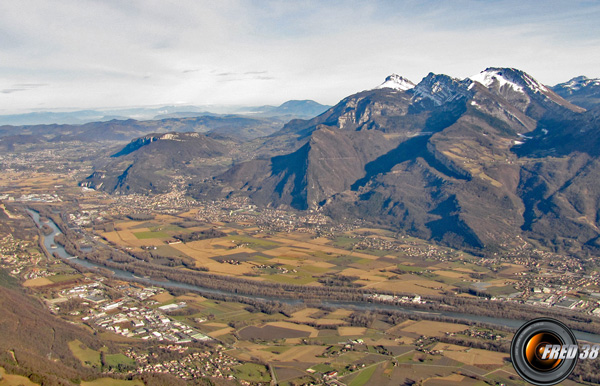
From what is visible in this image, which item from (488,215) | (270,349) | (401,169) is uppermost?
(401,169)

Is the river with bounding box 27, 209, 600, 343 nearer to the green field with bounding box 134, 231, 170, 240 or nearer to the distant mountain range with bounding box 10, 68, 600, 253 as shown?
the green field with bounding box 134, 231, 170, 240

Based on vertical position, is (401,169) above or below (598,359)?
above

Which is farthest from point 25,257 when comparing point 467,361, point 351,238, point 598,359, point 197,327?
point 598,359

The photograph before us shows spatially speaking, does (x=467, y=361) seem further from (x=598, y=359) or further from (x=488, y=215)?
(x=488, y=215)

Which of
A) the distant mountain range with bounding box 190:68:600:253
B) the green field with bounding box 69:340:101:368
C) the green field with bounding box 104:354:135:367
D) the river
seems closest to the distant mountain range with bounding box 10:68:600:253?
the distant mountain range with bounding box 190:68:600:253

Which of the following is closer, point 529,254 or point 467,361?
point 467,361

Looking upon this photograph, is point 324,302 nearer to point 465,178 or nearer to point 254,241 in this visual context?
point 254,241

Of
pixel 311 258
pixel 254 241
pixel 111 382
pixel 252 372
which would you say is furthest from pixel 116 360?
pixel 254 241

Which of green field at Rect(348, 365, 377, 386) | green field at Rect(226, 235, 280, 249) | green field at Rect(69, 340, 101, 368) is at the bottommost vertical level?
green field at Rect(348, 365, 377, 386)

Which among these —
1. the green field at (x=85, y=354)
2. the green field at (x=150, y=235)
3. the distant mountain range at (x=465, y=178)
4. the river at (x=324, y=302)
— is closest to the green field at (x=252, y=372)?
the green field at (x=85, y=354)
